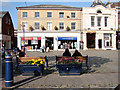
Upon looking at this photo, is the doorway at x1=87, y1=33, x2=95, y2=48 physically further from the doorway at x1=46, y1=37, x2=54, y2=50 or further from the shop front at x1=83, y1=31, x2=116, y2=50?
the doorway at x1=46, y1=37, x2=54, y2=50

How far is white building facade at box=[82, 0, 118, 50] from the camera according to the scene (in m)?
32.0

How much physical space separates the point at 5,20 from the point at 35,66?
32.4m

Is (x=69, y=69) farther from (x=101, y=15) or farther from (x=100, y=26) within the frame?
(x=101, y=15)

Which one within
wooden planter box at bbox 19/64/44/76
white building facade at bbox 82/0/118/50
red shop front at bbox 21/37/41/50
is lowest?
wooden planter box at bbox 19/64/44/76

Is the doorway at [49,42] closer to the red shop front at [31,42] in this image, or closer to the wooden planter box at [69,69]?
the red shop front at [31,42]

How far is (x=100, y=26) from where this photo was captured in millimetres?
32375

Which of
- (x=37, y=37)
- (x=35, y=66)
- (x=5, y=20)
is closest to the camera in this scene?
(x=35, y=66)

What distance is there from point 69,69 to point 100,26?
89.6ft

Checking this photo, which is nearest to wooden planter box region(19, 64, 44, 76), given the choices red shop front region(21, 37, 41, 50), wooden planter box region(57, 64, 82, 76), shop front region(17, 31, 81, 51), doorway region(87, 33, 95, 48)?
wooden planter box region(57, 64, 82, 76)

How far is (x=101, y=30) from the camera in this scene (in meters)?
32.2

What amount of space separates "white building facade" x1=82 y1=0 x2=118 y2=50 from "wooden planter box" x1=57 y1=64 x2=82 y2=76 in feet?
82.2

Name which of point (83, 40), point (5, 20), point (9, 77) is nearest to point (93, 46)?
point (83, 40)

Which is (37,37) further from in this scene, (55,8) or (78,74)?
(78,74)

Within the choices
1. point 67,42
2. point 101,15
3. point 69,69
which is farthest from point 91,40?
point 69,69
